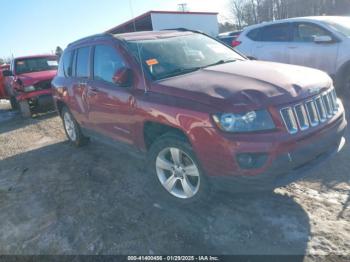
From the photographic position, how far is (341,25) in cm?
685

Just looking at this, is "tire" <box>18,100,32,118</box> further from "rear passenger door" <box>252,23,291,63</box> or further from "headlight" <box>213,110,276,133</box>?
"headlight" <box>213,110,276,133</box>

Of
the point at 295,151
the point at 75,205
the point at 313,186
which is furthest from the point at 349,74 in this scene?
the point at 75,205

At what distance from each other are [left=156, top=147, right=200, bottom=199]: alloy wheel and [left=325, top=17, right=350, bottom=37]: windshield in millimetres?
5144

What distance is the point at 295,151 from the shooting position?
291cm

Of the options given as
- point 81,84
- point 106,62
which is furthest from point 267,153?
point 81,84

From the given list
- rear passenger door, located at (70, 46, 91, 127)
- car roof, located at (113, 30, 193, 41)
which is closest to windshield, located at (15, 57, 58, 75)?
rear passenger door, located at (70, 46, 91, 127)

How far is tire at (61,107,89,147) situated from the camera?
6027 millimetres

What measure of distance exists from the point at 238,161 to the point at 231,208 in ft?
2.68

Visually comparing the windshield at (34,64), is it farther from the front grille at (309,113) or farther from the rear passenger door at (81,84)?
the front grille at (309,113)

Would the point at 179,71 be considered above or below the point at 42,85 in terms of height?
above

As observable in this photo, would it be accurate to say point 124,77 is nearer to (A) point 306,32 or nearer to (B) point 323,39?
(B) point 323,39

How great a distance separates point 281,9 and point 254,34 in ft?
132

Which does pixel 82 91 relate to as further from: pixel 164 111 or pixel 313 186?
pixel 313 186

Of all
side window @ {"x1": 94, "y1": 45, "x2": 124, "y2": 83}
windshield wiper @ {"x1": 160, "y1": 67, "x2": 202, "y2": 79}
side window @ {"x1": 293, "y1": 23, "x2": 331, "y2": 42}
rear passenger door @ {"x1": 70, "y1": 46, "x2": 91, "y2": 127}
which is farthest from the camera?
side window @ {"x1": 293, "y1": 23, "x2": 331, "y2": 42}
